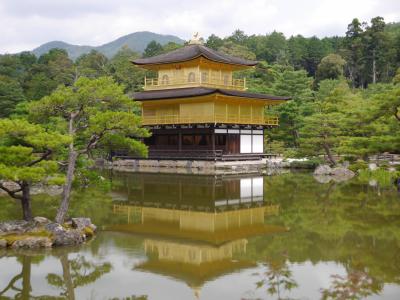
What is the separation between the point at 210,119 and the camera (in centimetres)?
3597

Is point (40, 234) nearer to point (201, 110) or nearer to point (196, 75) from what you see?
point (201, 110)

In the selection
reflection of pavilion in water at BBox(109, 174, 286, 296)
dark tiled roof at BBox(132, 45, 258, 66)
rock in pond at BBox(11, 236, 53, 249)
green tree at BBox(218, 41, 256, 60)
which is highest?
green tree at BBox(218, 41, 256, 60)

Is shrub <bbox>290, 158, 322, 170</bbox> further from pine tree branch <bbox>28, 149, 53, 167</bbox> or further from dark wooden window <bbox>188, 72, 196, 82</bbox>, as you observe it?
pine tree branch <bbox>28, 149, 53, 167</bbox>

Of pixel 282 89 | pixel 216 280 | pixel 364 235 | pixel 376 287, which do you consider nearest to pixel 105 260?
pixel 216 280

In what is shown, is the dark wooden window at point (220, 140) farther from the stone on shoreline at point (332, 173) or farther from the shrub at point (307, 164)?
the stone on shoreline at point (332, 173)

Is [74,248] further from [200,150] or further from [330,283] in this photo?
[200,150]

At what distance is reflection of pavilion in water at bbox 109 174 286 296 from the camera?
34.9ft

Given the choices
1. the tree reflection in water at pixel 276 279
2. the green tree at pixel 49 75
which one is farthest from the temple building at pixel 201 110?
the tree reflection in water at pixel 276 279

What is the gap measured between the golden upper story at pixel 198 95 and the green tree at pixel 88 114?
68.6 ft

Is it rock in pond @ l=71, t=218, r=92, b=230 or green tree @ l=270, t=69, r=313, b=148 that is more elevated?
green tree @ l=270, t=69, r=313, b=148

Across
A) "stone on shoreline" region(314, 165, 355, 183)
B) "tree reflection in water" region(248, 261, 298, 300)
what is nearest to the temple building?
"stone on shoreline" region(314, 165, 355, 183)

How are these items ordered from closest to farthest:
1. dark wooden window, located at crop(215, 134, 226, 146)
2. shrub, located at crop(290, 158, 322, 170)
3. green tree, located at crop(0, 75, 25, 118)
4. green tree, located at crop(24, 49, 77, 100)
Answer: shrub, located at crop(290, 158, 322, 170)
dark wooden window, located at crop(215, 134, 226, 146)
green tree, located at crop(0, 75, 25, 118)
green tree, located at crop(24, 49, 77, 100)

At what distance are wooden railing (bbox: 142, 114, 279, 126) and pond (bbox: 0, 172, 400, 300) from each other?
15938mm

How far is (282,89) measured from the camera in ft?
157
